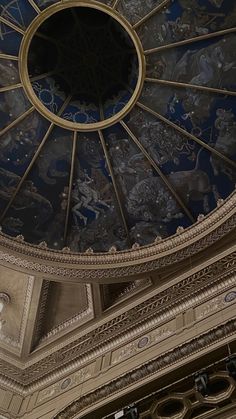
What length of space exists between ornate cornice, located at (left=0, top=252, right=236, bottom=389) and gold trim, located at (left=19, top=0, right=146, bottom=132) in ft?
12.2

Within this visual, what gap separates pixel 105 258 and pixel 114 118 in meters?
2.93

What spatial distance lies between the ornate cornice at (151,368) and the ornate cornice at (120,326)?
7.41ft

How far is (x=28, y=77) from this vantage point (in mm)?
9750

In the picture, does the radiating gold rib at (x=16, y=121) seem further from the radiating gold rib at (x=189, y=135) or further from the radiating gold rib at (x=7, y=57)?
the radiating gold rib at (x=189, y=135)

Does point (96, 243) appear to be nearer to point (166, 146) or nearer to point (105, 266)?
point (105, 266)

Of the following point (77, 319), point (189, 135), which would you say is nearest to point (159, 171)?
point (189, 135)

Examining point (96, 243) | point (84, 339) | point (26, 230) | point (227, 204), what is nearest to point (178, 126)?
point (227, 204)

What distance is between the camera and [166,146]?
9.66 meters

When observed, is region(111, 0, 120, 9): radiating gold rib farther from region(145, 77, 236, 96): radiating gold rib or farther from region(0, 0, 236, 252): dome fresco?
region(145, 77, 236, 96): radiating gold rib

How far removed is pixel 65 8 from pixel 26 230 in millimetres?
4453

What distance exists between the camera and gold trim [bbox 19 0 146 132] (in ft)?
29.8

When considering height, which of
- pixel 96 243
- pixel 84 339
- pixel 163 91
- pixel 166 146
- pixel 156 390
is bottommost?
pixel 156 390

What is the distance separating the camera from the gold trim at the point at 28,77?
9078 millimetres

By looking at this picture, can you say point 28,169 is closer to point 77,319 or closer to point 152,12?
point 77,319
